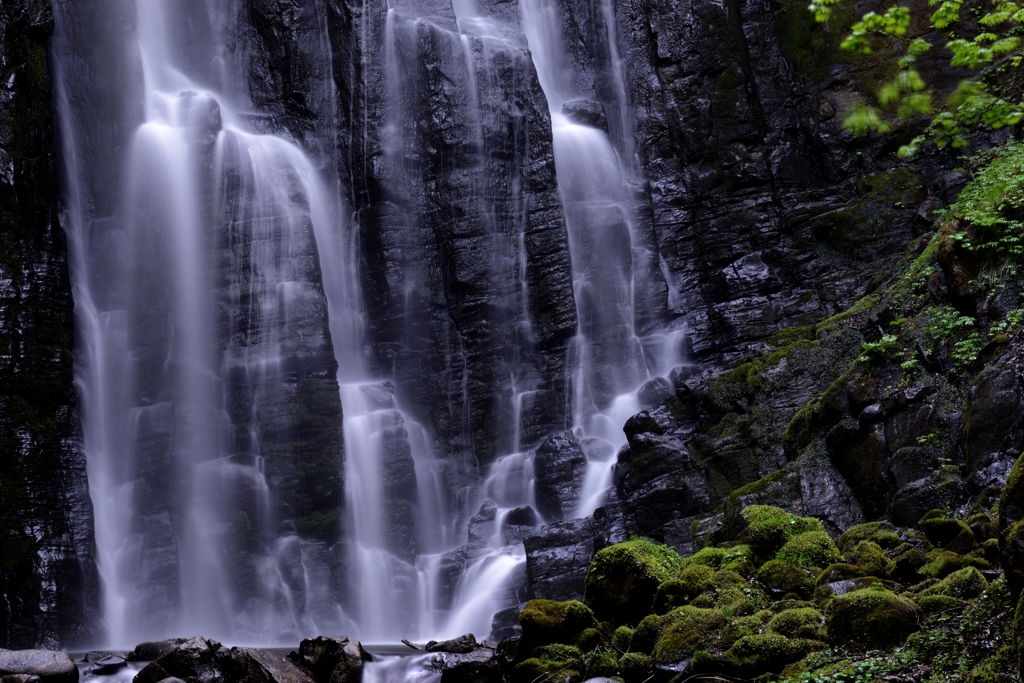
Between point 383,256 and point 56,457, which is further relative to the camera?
point 383,256

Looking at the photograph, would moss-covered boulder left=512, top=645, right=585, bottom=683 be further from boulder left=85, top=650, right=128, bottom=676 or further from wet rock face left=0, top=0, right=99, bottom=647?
wet rock face left=0, top=0, right=99, bottom=647

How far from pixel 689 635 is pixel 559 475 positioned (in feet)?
41.3

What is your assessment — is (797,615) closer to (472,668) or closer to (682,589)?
(682,589)

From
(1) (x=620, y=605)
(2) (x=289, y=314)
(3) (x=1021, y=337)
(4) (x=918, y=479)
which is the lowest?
(1) (x=620, y=605)

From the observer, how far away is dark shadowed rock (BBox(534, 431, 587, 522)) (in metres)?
20.3

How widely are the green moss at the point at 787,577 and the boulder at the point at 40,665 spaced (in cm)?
1016

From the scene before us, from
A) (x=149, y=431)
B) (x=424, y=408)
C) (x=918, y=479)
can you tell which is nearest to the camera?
(x=918, y=479)

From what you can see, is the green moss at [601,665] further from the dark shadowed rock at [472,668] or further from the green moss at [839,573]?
the green moss at [839,573]

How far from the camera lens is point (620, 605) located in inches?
385

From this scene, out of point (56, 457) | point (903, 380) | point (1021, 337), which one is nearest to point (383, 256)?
point (56, 457)

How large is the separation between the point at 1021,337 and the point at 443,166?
19.4 metres

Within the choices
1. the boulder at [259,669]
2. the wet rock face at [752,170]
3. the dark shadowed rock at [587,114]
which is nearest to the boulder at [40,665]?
the boulder at [259,669]

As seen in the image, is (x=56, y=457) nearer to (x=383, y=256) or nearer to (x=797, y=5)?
(x=383, y=256)

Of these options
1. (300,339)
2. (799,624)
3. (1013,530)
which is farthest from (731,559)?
(300,339)
